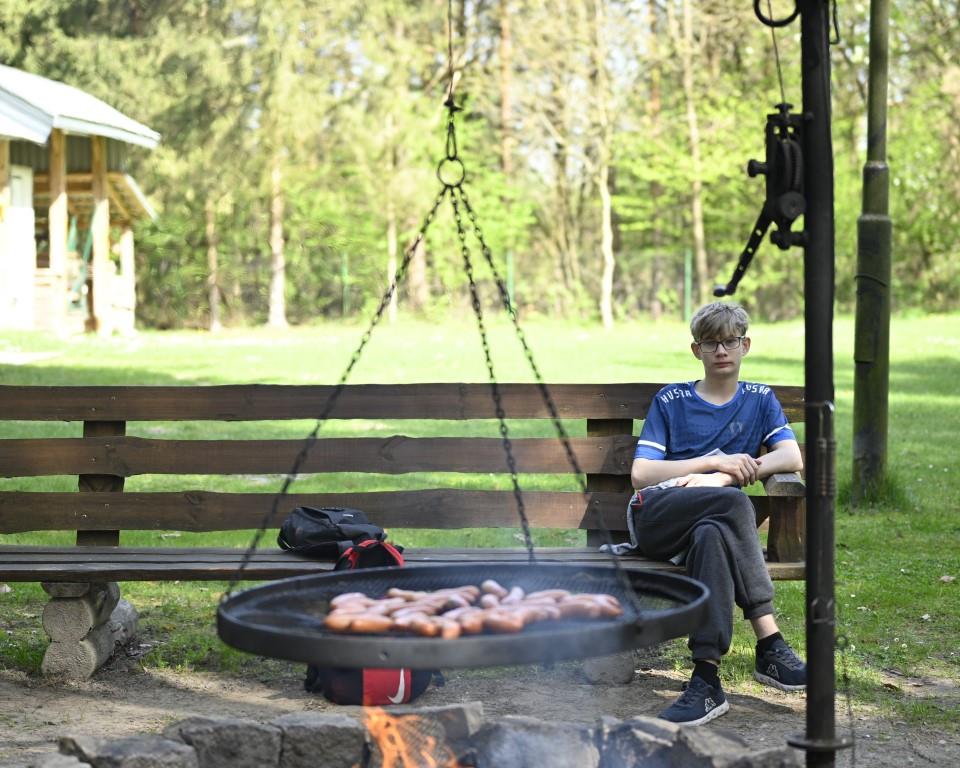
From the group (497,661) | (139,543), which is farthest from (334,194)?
(497,661)

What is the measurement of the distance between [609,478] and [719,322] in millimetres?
1169

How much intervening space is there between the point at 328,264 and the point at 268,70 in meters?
6.12

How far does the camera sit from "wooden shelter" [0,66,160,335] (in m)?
20.3

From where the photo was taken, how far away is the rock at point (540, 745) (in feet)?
11.5

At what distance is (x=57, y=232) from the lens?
21719mm

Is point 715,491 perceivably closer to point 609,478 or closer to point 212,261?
point 609,478

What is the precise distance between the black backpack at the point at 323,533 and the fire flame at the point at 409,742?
1.29 m

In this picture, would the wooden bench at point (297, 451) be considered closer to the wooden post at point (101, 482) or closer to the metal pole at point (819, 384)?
the wooden post at point (101, 482)

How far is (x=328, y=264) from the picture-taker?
3438cm

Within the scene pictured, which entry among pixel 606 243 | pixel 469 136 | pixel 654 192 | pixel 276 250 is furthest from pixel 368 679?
pixel 469 136

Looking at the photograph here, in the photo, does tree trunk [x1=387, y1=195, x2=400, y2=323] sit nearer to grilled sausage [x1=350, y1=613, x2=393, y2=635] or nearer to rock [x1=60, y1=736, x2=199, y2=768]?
rock [x1=60, y1=736, x2=199, y2=768]

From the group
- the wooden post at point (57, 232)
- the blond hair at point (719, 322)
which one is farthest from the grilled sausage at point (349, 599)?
the wooden post at point (57, 232)

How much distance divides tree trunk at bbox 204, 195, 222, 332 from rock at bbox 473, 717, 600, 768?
90.3ft

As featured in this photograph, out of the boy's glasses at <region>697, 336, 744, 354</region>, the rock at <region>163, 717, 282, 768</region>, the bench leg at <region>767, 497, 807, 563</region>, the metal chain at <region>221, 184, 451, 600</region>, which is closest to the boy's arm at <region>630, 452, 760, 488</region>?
the bench leg at <region>767, 497, 807, 563</region>
